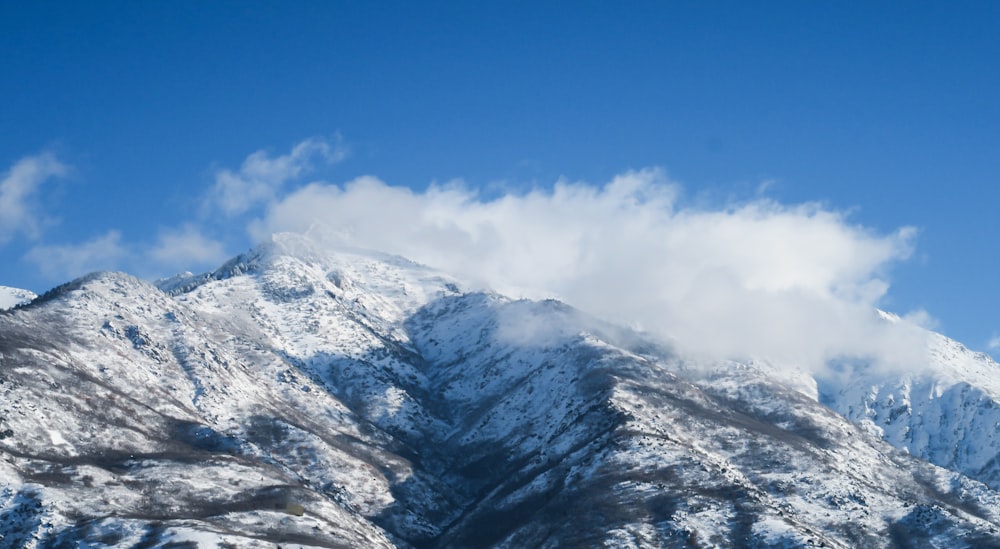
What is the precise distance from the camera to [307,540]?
194 meters

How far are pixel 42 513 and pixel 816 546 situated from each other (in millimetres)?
148237

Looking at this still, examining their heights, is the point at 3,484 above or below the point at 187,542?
above

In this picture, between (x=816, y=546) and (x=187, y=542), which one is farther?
(x=816, y=546)

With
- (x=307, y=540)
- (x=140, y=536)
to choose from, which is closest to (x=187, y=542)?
(x=140, y=536)

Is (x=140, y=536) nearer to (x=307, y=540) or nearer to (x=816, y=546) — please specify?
(x=307, y=540)

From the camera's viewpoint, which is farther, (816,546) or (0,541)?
(816,546)

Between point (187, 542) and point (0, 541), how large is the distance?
31.7m

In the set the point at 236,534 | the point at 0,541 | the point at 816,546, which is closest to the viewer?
the point at 0,541

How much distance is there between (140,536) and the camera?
181 meters

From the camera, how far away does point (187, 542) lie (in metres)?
177

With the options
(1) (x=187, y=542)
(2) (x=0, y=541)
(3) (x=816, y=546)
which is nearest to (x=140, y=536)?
(1) (x=187, y=542)

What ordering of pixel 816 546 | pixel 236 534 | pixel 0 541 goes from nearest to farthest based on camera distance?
pixel 0 541 → pixel 236 534 → pixel 816 546

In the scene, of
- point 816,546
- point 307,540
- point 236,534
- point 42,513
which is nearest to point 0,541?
point 42,513

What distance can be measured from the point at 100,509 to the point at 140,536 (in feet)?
54.6
